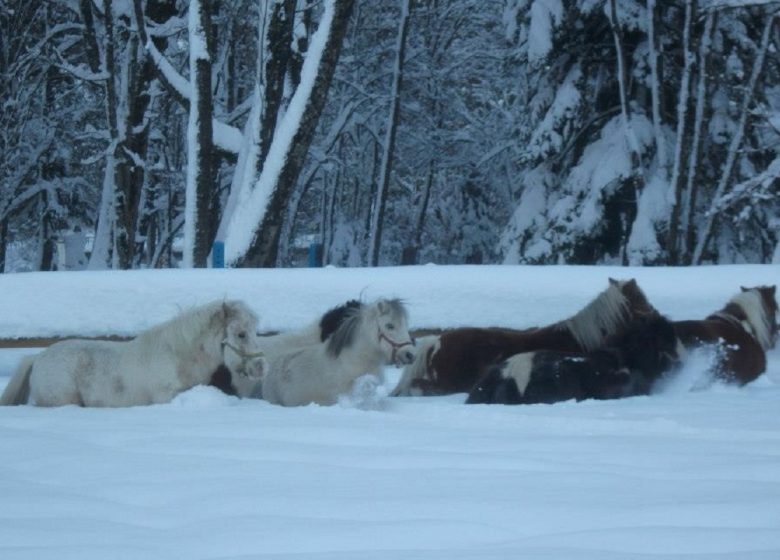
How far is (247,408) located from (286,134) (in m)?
7.27

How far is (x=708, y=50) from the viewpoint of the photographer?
57.6 ft

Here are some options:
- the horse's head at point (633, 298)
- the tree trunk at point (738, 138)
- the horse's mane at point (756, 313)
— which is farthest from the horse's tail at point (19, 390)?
the tree trunk at point (738, 138)

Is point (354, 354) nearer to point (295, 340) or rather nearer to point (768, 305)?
point (295, 340)

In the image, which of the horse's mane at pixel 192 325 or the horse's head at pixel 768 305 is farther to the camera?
the horse's head at pixel 768 305

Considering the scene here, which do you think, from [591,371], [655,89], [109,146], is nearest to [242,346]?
[591,371]

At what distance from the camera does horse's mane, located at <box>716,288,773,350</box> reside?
9.26m

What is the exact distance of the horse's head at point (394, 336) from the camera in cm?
730

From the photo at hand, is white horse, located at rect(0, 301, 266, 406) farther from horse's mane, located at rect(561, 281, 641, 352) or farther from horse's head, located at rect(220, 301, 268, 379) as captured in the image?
horse's mane, located at rect(561, 281, 641, 352)

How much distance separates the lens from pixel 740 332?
29.1 ft

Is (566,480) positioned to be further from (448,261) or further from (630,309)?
(448,261)

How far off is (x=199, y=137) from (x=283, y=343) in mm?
6849

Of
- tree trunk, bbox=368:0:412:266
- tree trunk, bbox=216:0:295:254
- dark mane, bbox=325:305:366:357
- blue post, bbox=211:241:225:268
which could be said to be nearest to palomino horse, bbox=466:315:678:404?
dark mane, bbox=325:305:366:357

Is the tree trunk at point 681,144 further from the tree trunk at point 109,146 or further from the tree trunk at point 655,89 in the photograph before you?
the tree trunk at point 109,146

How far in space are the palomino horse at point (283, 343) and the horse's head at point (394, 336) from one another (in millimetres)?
423
